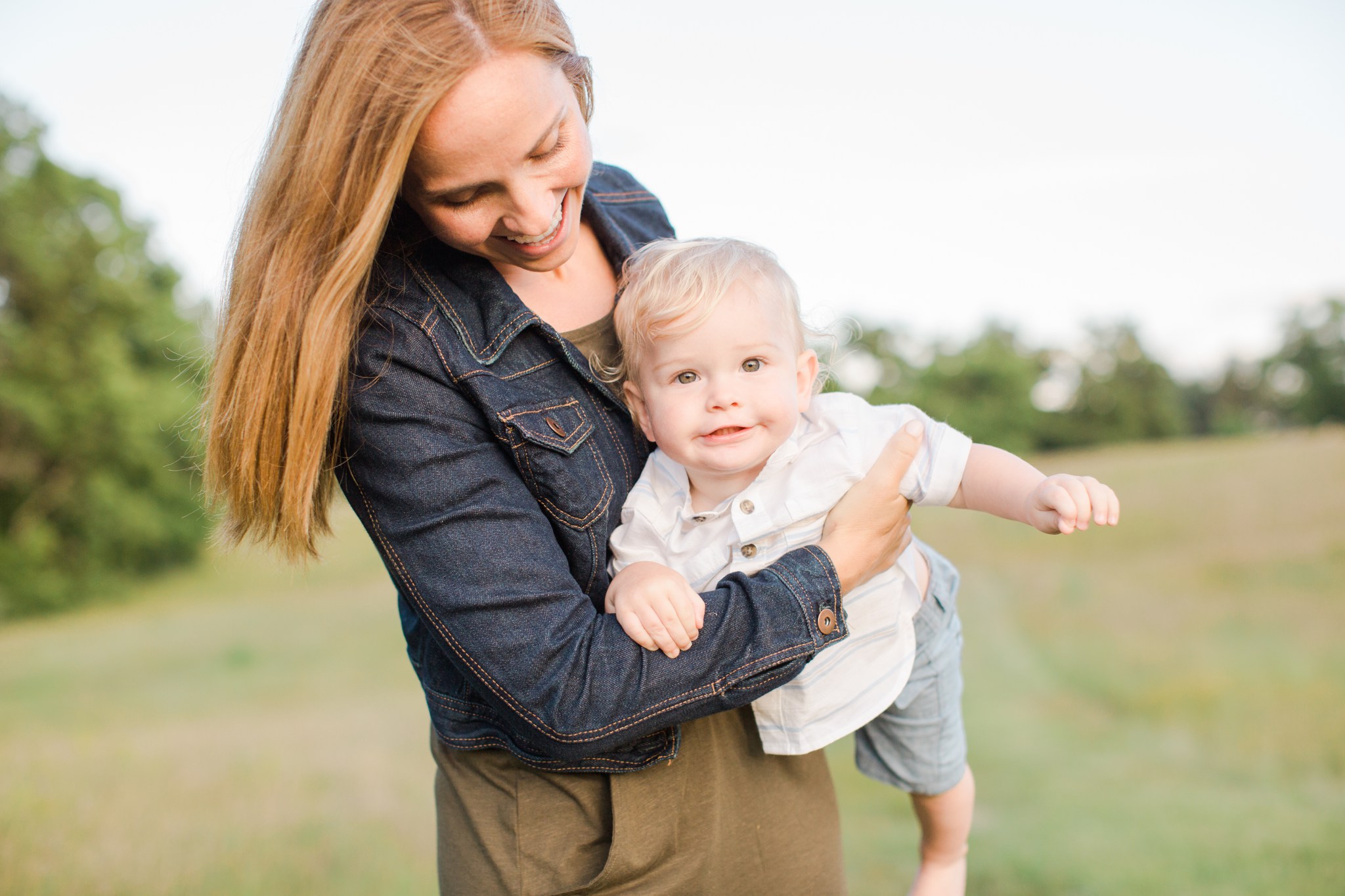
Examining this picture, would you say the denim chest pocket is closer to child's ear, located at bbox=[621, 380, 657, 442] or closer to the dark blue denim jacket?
the dark blue denim jacket

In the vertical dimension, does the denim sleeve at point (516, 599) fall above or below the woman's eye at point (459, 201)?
below

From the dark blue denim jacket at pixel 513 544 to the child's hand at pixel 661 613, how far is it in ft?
0.07

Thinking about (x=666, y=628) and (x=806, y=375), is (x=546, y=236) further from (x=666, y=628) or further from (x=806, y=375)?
(x=666, y=628)

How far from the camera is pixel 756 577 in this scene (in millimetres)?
1714

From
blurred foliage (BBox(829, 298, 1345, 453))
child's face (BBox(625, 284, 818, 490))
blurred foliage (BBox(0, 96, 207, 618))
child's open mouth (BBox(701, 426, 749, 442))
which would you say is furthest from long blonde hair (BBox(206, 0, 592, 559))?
blurred foliage (BBox(829, 298, 1345, 453))

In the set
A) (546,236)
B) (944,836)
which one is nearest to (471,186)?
(546,236)

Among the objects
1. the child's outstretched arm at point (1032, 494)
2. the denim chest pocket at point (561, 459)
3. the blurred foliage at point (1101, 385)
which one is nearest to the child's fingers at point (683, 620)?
the denim chest pocket at point (561, 459)

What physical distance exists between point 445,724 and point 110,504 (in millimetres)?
22070

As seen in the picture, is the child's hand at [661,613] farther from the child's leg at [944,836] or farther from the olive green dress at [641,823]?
the child's leg at [944,836]

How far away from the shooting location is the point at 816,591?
171 cm

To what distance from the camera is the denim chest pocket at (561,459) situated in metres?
1.76

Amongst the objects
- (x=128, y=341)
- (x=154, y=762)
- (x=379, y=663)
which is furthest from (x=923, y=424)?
(x=128, y=341)

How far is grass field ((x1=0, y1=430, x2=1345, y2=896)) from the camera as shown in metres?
5.11

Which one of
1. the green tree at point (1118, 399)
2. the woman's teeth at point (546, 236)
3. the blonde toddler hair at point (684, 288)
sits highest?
the woman's teeth at point (546, 236)
